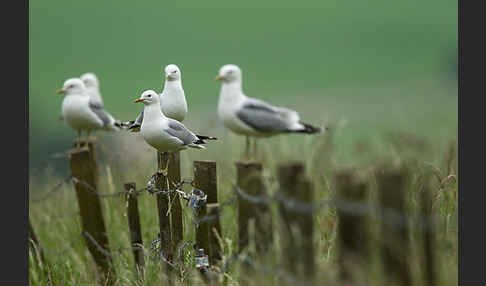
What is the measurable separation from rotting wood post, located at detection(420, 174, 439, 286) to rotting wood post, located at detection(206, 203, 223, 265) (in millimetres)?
1247

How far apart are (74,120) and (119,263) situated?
1.47 metres

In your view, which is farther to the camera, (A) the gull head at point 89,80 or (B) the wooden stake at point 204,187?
(A) the gull head at point 89,80

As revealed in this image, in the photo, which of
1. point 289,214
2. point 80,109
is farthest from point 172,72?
point 80,109

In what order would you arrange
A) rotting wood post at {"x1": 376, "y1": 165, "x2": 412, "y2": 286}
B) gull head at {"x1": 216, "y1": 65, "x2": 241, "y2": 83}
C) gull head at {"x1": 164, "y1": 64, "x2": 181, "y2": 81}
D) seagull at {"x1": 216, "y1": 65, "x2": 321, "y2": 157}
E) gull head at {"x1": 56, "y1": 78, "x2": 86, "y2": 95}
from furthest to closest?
1. gull head at {"x1": 56, "y1": 78, "x2": 86, "y2": 95}
2. gull head at {"x1": 164, "y1": 64, "x2": 181, "y2": 81}
3. gull head at {"x1": 216, "y1": 65, "x2": 241, "y2": 83}
4. seagull at {"x1": 216, "y1": 65, "x2": 321, "y2": 157}
5. rotting wood post at {"x1": 376, "y1": 165, "x2": 412, "y2": 286}

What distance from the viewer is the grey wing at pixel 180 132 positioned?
3.45 meters

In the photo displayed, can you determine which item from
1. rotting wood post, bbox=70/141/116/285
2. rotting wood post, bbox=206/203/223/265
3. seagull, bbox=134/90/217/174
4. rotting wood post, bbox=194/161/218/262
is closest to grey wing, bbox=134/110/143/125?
seagull, bbox=134/90/217/174

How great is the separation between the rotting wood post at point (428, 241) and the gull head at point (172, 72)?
1.68 metres

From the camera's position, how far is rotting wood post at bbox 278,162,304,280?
271 cm

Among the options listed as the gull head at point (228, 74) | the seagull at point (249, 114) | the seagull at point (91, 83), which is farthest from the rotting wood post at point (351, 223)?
the seagull at point (91, 83)

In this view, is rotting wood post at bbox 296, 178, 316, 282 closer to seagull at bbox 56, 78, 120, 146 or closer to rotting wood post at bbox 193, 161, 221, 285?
rotting wood post at bbox 193, 161, 221, 285

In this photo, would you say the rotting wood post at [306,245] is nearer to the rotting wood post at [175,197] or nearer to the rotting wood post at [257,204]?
the rotting wood post at [257,204]

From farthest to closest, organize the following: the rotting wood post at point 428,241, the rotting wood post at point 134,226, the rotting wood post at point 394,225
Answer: the rotting wood post at point 134,226 < the rotting wood post at point 428,241 < the rotting wood post at point 394,225

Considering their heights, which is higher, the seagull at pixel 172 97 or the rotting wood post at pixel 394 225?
the seagull at pixel 172 97

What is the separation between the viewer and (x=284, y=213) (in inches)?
111
